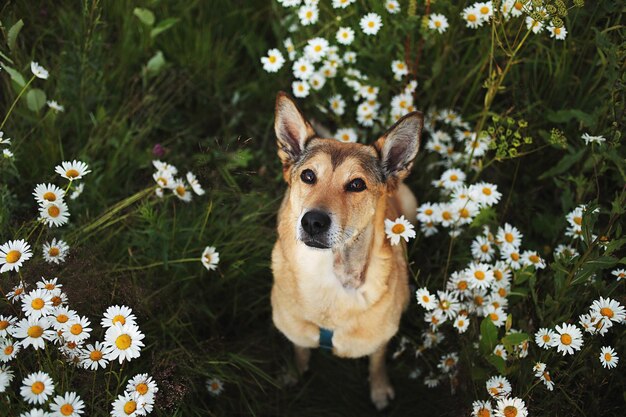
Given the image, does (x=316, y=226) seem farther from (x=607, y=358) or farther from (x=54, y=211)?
(x=607, y=358)

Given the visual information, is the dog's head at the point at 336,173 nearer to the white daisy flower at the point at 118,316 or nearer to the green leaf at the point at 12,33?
the white daisy flower at the point at 118,316

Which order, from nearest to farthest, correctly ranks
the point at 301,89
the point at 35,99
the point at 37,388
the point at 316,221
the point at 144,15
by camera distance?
the point at 37,388, the point at 316,221, the point at 35,99, the point at 144,15, the point at 301,89

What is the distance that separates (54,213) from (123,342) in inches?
31.5

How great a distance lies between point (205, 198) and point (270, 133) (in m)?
0.98

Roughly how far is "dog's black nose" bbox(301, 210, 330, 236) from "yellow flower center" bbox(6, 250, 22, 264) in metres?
1.38

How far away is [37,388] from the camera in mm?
2201

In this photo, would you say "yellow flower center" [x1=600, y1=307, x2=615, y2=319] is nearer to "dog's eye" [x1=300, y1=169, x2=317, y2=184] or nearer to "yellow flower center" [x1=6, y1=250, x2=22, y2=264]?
"dog's eye" [x1=300, y1=169, x2=317, y2=184]

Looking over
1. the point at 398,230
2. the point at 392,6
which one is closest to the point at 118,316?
the point at 398,230

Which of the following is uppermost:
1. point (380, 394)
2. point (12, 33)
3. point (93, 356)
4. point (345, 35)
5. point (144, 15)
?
point (12, 33)

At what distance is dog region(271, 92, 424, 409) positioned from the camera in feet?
9.17

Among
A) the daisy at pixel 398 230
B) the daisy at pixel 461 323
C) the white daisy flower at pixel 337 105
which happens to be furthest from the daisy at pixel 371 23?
the daisy at pixel 461 323

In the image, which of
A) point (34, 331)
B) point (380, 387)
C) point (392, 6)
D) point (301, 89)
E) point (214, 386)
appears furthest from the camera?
point (301, 89)

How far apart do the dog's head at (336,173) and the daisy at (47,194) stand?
4.03ft

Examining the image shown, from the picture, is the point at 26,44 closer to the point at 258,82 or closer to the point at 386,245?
the point at 258,82
